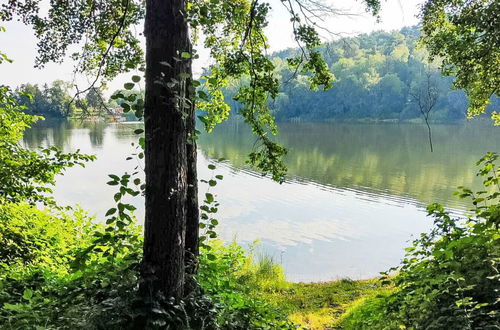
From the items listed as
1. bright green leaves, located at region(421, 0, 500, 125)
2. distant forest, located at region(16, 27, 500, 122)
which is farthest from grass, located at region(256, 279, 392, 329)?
distant forest, located at region(16, 27, 500, 122)

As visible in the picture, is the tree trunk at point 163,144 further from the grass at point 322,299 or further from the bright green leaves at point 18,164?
the grass at point 322,299

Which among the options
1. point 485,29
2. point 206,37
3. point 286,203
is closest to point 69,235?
point 206,37

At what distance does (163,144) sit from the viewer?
257 cm

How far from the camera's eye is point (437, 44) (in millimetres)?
7984

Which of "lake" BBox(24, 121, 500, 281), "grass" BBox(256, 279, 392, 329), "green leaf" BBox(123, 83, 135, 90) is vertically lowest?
"lake" BBox(24, 121, 500, 281)

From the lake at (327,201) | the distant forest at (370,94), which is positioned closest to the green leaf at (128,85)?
the lake at (327,201)

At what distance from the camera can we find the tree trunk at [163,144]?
2.56 meters

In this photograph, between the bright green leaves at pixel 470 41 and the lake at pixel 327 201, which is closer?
the bright green leaves at pixel 470 41

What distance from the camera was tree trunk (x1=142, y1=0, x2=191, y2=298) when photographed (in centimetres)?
256

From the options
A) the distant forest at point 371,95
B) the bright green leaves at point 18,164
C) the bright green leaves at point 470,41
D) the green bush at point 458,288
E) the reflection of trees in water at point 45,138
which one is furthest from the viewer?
the distant forest at point 371,95

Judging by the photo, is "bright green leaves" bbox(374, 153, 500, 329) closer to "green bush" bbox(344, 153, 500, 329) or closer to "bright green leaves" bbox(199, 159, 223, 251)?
"green bush" bbox(344, 153, 500, 329)

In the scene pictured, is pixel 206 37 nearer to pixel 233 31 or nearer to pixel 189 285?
pixel 233 31

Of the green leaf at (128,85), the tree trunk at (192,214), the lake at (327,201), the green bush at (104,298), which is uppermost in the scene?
the green leaf at (128,85)

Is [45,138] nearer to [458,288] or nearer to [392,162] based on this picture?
[392,162]
